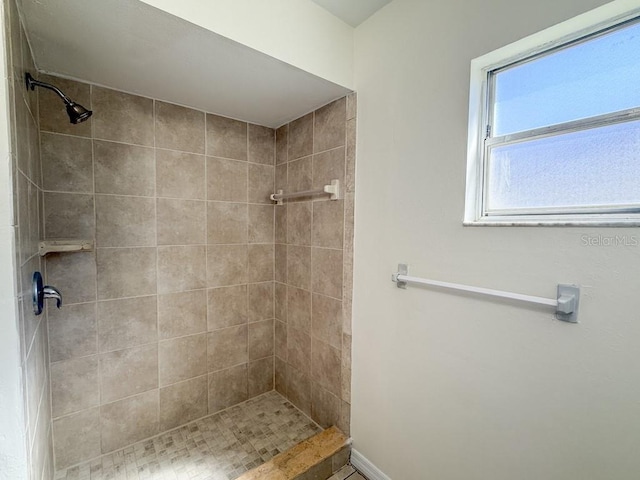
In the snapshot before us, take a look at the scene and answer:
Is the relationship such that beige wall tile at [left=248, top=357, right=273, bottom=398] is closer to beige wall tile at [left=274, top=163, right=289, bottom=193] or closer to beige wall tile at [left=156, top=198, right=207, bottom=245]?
beige wall tile at [left=156, top=198, right=207, bottom=245]

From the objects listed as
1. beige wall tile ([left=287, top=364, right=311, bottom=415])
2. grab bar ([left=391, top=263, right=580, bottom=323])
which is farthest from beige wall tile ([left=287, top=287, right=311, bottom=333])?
grab bar ([left=391, top=263, right=580, bottom=323])

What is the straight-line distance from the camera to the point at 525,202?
966mm

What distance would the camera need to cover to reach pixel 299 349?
6.35 feet

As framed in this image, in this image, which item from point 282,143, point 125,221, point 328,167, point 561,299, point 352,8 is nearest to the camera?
point 561,299

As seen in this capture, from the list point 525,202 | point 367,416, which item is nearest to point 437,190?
point 525,202

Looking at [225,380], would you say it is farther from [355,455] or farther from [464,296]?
[464,296]

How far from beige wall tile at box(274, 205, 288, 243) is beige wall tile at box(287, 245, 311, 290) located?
120 mm

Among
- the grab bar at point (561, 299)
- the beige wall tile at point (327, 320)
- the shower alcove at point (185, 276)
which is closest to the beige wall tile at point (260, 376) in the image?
the shower alcove at point (185, 276)

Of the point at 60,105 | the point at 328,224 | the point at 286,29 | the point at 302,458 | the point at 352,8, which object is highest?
the point at 352,8

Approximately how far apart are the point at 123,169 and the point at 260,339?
1.46 meters

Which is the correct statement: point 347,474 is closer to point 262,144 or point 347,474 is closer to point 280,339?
point 280,339

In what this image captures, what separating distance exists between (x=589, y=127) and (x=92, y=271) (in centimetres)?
221

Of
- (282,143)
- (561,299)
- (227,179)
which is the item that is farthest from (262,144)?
(561,299)

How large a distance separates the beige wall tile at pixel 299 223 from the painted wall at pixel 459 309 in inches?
17.4
